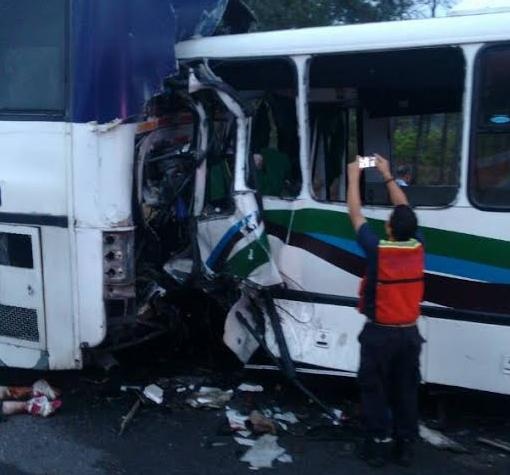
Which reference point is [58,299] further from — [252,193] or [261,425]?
[261,425]

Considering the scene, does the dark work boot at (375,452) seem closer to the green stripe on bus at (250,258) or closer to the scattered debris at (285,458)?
the scattered debris at (285,458)

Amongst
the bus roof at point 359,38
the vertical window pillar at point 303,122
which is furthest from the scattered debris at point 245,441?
the bus roof at point 359,38

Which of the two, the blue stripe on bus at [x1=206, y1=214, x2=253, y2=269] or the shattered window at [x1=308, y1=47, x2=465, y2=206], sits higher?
the shattered window at [x1=308, y1=47, x2=465, y2=206]

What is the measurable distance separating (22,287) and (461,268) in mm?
2704

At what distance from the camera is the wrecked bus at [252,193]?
4590 millimetres

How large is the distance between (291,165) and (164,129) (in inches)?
36.8

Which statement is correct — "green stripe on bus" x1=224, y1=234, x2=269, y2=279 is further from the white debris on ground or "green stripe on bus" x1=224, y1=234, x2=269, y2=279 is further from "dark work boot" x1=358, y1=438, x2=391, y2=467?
"dark work boot" x1=358, y1=438, x2=391, y2=467

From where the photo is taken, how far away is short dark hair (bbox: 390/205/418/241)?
4.25 metres

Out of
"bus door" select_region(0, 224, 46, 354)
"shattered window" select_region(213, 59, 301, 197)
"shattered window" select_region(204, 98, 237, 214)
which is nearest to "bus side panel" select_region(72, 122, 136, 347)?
"bus door" select_region(0, 224, 46, 354)

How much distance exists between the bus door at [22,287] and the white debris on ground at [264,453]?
147 centimetres

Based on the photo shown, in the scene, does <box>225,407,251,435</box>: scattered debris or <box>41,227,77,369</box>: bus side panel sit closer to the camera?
<box>41,227,77,369</box>: bus side panel

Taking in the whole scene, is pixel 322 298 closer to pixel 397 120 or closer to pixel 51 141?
pixel 397 120

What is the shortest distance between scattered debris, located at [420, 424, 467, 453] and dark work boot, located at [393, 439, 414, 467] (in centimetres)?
26

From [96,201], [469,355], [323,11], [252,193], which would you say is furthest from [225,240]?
[323,11]
